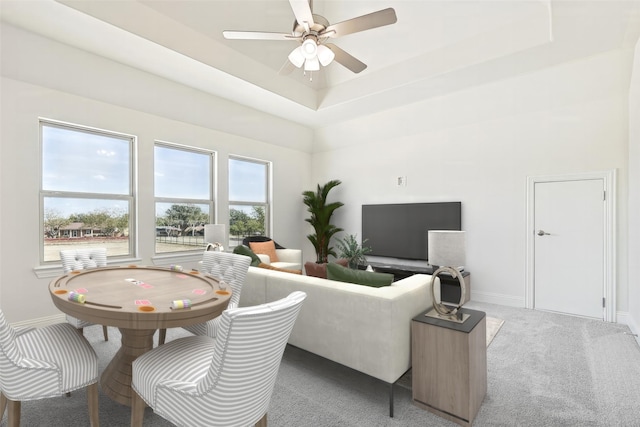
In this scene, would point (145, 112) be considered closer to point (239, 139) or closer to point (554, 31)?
point (239, 139)

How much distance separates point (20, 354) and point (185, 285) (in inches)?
32.5

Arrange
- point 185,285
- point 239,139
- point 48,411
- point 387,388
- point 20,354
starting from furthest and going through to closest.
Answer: point 239,139
point 387,388
point 185,285
point 48,411
point 20,354

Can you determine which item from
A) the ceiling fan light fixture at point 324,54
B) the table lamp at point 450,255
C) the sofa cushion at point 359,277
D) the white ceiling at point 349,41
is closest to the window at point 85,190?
the white ceiling at point 349,41

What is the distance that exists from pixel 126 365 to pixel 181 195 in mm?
3264

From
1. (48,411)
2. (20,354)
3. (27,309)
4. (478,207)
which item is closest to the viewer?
(20,354)

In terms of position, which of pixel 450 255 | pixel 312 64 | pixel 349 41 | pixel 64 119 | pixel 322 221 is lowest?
pixel 450 255

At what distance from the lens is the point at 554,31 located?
10.3 feet

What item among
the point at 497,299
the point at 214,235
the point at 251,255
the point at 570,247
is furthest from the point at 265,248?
the point at 570,247

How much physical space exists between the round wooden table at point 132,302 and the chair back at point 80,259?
0.49 meters

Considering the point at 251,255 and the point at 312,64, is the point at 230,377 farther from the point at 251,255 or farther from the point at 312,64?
the point at 312,64

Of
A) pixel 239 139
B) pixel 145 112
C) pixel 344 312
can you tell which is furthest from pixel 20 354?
pixel 239 139

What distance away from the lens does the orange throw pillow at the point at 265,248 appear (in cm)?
515

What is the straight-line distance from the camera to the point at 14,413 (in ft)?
5.11

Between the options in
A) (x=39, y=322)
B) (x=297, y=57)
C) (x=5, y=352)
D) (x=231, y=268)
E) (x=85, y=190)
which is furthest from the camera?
(x=85, y=190)
